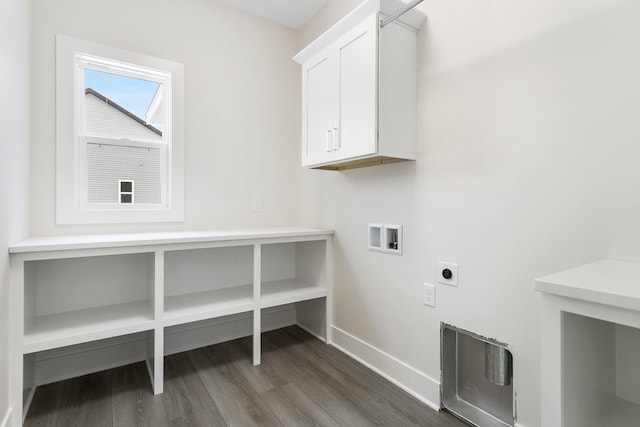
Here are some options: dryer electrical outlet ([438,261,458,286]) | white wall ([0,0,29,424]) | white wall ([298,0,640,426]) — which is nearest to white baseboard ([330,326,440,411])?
white wall ([298,0,640,426])

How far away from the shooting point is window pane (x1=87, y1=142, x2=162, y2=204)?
211 cm

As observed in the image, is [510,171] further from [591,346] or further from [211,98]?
[211,98]

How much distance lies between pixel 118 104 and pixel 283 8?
1.49 meters

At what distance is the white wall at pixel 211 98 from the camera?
1.92m

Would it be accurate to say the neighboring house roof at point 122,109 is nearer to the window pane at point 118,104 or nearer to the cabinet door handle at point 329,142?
the window pane at point 118,104

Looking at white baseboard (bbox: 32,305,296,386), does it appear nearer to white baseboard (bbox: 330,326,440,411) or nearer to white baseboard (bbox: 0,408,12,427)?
white baseboard (bbox: 0,408,12,427)

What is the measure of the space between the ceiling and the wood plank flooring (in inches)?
107

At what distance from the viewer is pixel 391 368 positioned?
1.96 meters

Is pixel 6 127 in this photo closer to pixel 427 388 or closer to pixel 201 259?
pixel 201 259

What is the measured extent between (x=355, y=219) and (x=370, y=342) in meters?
0.84

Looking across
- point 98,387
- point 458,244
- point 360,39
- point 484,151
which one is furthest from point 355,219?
point 98,387

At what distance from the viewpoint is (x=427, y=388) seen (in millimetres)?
1735

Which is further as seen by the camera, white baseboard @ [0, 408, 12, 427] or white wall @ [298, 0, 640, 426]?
white baseboard @ [0, 408, 12, 427]

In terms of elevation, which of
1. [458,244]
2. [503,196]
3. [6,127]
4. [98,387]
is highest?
[6,127]
